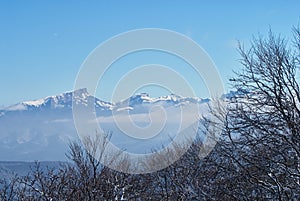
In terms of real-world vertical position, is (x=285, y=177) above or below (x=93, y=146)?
below

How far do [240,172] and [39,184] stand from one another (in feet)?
68.5

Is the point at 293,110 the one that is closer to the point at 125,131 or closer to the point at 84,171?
the point at 125,131

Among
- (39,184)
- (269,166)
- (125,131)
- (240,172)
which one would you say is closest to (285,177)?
(269,166)

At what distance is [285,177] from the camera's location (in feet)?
38.3

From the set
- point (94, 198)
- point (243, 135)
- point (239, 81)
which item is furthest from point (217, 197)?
point (94, 198)

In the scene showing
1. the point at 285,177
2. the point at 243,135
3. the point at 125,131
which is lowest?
the point at 285,177

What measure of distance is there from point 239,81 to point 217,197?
11.8 feet

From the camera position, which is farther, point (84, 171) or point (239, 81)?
point (84, 171)

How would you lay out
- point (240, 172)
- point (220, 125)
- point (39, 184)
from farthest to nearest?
point (39, 184) → point (220, 125) → point (240, 172)

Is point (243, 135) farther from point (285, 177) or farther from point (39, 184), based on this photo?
point (39, 184)

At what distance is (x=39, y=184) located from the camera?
30.7 m

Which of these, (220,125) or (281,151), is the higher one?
(220,125)

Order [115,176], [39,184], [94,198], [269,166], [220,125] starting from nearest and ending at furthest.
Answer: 1. [269,166]
2. [220,125]
3. [94,198]
4. [39,184]
5. [115,176]

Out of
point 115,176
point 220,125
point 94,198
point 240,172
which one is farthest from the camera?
point 115,176
